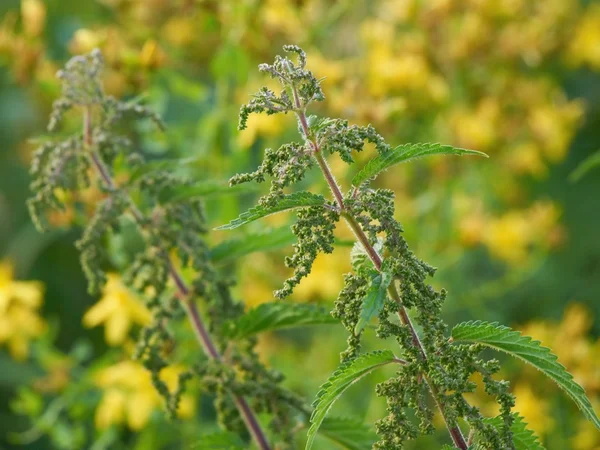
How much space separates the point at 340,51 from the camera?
1947 millimetres

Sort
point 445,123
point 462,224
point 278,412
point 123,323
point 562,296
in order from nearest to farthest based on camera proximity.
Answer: point 278,412 → point 123,323 → point 462,224 → point 445,123 → point 562,296

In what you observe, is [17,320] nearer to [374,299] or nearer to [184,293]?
[184,293]

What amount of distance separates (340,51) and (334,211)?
4.96 ft

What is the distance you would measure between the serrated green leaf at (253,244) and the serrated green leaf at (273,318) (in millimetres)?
52

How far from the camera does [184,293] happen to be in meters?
0.71

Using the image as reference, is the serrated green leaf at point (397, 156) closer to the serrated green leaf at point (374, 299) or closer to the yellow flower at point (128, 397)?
the serrated green leaf at point (374, 299)

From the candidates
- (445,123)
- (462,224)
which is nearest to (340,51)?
(445,123)

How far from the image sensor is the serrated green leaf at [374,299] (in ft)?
1.42

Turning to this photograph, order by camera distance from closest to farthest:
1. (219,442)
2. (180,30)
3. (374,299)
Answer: (374,299) → (219,442) → (180,30)

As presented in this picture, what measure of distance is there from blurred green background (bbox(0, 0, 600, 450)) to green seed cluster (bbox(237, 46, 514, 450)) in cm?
57

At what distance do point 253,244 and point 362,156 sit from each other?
0.54 m

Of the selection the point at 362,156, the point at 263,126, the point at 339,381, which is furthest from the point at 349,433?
the point at 263,126

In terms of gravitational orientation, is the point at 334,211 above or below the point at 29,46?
below

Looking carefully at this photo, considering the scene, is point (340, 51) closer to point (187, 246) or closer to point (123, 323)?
point (123, 323)
